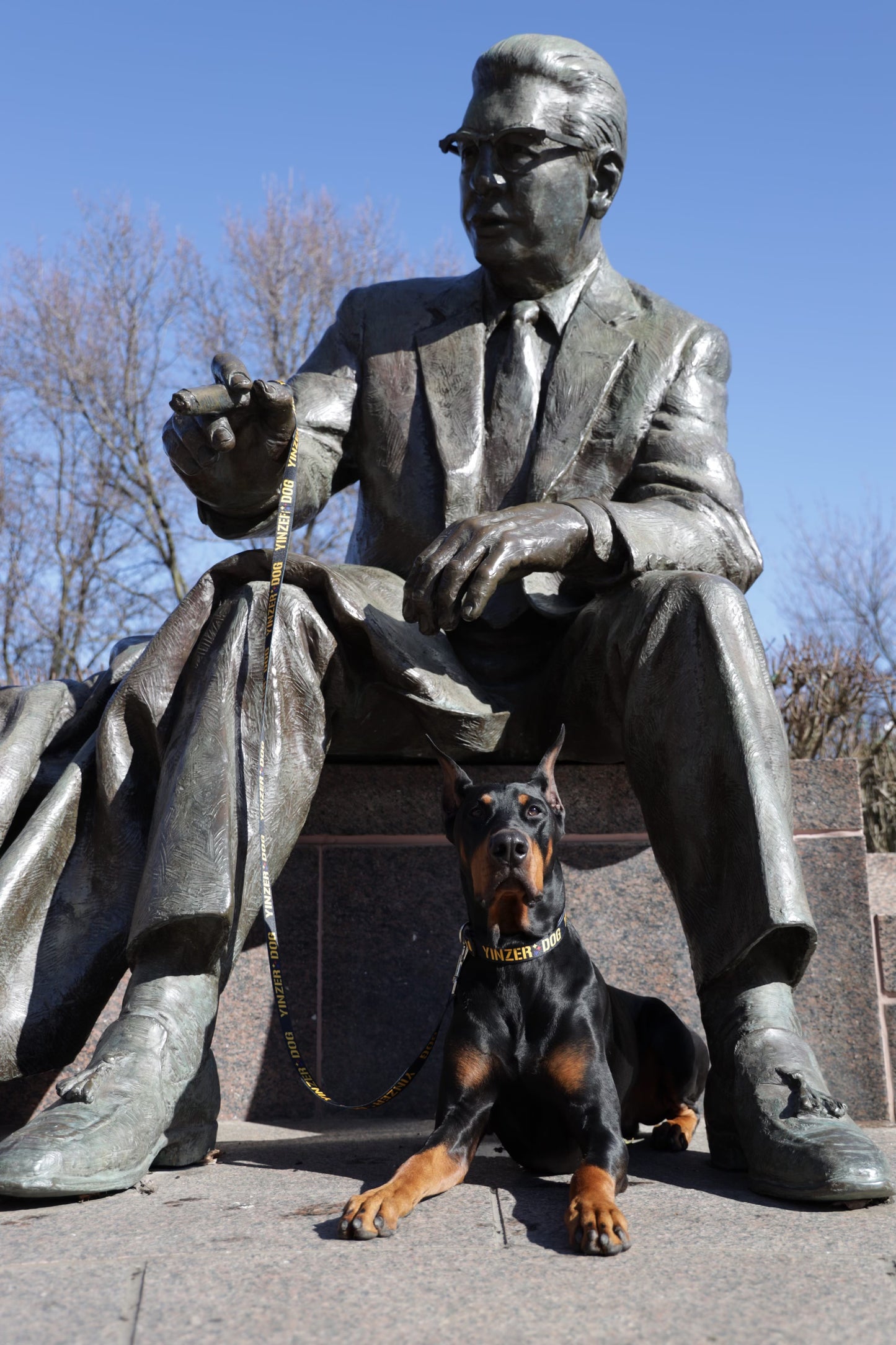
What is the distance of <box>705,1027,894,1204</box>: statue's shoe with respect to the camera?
2211 mm

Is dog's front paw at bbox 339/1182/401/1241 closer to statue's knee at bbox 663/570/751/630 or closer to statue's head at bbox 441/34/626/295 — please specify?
statue's knee at bbox 663/570/751/630

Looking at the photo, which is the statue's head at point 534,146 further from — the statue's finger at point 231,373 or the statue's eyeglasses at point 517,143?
Result: the statue's finger at point 231,373

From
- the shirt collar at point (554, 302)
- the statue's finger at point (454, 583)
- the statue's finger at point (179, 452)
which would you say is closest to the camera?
the statue's finger at point (454, 583)

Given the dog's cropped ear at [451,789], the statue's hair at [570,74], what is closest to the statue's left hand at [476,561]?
the dog's cropped ear at [451,789]

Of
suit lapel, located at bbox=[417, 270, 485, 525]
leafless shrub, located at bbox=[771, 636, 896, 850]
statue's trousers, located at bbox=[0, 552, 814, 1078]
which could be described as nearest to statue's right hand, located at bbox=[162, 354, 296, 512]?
statue's trousers, located at bbox=[0, 552, 814, 1078]

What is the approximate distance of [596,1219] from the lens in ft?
6.63

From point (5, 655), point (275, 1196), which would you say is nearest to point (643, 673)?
point (275, 1196)

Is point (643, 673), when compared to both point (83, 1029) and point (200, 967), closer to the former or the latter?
point (200, 967)

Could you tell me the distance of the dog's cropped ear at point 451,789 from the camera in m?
2.75

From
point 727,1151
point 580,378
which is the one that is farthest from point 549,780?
point 580,378

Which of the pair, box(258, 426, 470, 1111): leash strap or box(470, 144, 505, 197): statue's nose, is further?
box(470, 144, 505, 197): statue's nose

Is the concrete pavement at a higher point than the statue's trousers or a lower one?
lower

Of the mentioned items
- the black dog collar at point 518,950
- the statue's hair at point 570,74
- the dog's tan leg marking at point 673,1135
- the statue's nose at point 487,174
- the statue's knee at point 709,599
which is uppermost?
the statue's hair at point 570,74

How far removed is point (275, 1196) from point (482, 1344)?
0.86 metres
